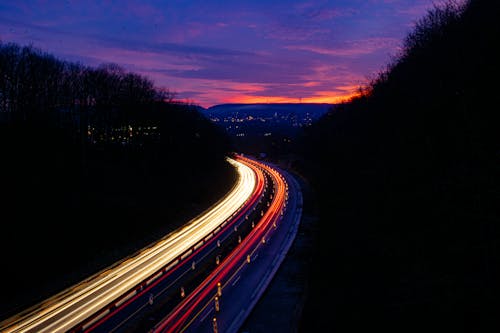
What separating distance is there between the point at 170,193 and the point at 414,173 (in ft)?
102

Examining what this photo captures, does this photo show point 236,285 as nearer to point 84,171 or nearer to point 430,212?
point 430,212

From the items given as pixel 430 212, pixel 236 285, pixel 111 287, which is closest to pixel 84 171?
pixel 111 287

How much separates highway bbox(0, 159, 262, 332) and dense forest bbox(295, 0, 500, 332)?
9.18 meters

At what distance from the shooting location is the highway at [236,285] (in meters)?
18.6

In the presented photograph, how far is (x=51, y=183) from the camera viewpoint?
32.8 m

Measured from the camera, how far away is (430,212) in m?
23.0

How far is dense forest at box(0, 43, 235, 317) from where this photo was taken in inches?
997

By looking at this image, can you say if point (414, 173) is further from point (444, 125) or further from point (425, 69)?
point (425, 69)

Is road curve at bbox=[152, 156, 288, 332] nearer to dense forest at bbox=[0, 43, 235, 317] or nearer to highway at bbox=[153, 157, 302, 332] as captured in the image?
highway at bbox=[153, 157, 302, 332]

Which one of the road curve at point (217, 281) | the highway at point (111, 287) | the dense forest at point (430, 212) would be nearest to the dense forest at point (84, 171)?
the highway at point (111, 287)

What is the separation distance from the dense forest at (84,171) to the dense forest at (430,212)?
1507 centimetres

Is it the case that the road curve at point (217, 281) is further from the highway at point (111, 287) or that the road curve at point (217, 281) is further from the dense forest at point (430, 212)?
the dense forest at point (430, 212)

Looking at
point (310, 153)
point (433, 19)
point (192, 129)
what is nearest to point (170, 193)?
point (192, 129)

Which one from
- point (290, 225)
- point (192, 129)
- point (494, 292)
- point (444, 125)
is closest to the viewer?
point (494, 292)
